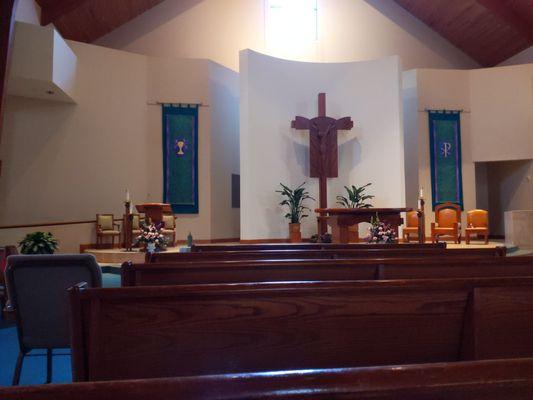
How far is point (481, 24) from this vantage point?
9352 millimetres

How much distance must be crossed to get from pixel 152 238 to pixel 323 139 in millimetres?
3846

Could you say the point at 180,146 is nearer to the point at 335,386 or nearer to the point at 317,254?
the point at 317,254

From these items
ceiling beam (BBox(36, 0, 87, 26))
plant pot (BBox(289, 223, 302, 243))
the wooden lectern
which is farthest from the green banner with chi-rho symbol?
ceiling beam (BBox(36, 0, 87, 26))

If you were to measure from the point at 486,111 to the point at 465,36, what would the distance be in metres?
1.86

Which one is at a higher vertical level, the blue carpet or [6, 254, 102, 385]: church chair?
[6, 254, 102, 385]: church chair

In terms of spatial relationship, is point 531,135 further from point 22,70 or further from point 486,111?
point 22,70

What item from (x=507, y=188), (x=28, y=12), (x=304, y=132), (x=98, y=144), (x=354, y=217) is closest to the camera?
(x=354, y=217)

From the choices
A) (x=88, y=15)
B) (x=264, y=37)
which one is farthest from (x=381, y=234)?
(x=88, y=15)

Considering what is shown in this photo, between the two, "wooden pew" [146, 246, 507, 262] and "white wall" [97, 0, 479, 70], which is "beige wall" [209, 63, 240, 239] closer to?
"white wall" [97, 0, 479, 70]

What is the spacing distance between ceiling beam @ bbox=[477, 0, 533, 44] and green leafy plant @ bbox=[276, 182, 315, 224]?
5.03m

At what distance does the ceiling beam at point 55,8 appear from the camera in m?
7.90

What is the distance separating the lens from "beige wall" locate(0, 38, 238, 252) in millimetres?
7672

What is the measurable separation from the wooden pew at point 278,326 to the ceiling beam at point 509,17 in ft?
30.1

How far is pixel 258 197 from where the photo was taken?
8.34 meters
